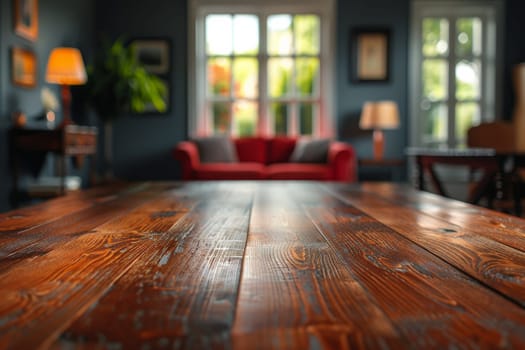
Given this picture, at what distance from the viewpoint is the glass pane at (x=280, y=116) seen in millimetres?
6328

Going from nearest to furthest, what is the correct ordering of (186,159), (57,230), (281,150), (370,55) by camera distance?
(57,230), (186,159), (281,150), (370,55)

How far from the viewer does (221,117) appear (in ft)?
20.9

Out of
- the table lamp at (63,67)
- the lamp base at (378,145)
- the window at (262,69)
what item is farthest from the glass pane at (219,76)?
the table lamp at (63,67)

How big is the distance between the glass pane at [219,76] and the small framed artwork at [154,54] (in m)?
0.53

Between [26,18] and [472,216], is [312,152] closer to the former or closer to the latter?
[26,18]

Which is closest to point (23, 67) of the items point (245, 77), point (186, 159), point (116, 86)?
point (116, 86)

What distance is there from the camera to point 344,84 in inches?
242

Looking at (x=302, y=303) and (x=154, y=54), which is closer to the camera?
(x=302, y=303)

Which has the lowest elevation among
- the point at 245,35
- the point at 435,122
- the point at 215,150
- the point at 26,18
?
the point at 215,150

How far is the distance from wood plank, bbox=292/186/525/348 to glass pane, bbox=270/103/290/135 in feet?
17.4

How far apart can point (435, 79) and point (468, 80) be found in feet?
1.36

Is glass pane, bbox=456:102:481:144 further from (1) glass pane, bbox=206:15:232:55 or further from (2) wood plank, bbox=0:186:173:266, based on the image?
(2) wood plank, bbox=0:186:173:266

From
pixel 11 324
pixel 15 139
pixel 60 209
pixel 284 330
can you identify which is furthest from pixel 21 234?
pixel 15 139

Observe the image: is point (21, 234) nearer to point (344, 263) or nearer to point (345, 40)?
point (344, 263)
